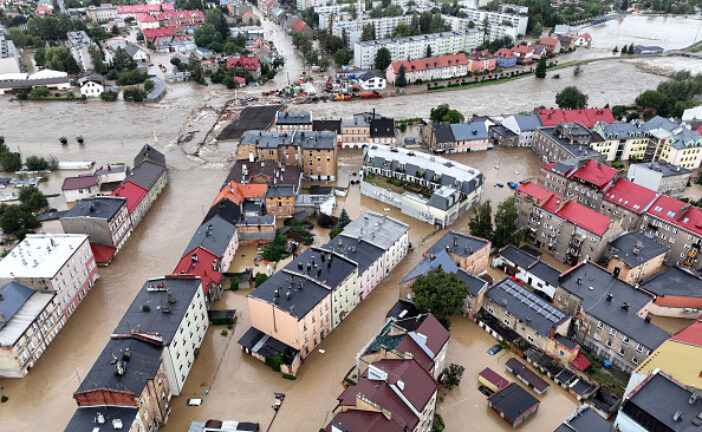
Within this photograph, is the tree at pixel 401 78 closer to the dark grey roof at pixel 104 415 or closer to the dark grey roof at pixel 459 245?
the dark grey roof at pixel 459 245

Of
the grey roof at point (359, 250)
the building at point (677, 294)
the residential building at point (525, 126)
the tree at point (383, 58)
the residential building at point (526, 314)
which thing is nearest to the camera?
Answer: the residential building at point (526, 314)


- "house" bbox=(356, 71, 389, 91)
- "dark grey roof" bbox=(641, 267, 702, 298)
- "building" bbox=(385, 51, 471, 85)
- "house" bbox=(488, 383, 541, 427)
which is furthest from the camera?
"building" bbox=(385, 51, 471, 85)

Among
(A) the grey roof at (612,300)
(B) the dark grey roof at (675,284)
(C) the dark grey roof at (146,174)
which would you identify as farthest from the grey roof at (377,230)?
(C) the dark grey roof at (146,174)

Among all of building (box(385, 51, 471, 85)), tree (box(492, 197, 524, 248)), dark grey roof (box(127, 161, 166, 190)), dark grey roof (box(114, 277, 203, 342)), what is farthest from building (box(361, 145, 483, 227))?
building (box(385, 51, 471, 85))

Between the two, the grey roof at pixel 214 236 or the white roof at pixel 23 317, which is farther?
the grey roof at pixel 214 236

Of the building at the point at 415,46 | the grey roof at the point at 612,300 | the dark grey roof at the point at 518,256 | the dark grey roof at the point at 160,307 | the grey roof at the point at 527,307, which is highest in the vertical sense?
the building at the point at 415,46

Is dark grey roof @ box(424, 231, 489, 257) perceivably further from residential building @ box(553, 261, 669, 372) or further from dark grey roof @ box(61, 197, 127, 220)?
dark grey roof @ box(61, 197, 127, 220)
